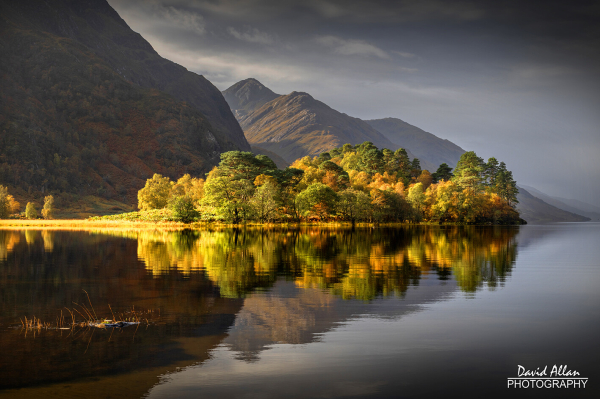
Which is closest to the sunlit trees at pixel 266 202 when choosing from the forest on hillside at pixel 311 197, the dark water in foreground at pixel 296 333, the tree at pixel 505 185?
the forest on hillside at pixel 311 197

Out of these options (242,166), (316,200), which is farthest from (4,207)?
(316,200)

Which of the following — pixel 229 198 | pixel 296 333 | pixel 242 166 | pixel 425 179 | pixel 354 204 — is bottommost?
pixel 296 333

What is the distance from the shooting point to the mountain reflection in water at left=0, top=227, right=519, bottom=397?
12.8 meters

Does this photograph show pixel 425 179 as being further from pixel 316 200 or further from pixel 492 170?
pixel 316 200

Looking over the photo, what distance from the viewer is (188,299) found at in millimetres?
21484

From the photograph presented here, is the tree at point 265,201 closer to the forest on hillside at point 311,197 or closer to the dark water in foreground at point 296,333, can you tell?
the forest on hillside at point 311,197

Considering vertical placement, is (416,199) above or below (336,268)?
above

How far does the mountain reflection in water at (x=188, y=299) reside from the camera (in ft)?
41.9

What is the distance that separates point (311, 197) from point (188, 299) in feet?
328

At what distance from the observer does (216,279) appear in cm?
2788

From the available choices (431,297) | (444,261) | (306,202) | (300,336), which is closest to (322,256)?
(444,261)

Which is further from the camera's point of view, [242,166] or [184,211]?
[242,166]

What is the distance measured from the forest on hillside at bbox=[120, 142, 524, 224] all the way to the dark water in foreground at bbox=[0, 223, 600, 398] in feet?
287

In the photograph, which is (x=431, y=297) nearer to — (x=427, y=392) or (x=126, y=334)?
(x=427, y=392)
